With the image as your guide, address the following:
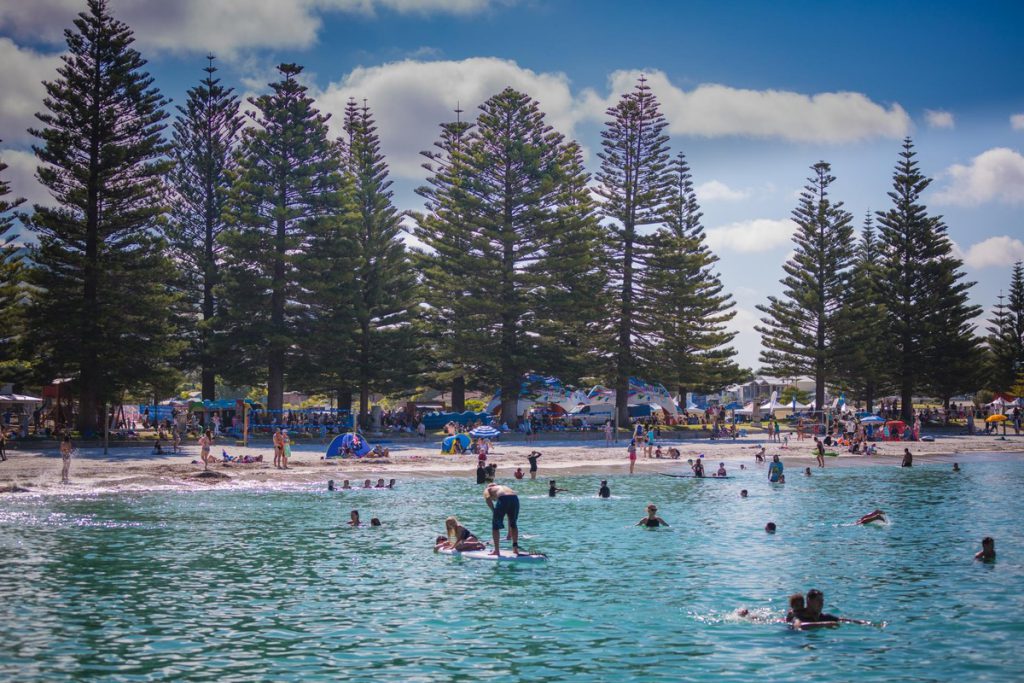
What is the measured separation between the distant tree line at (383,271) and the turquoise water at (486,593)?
66.0 ft

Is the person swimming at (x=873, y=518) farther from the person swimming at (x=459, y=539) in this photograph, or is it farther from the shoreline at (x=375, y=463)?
the shoreline at (x=375, y=463)

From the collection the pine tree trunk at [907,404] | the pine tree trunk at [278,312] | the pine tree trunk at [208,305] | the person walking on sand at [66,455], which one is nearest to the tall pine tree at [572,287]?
the pine tree trunk at [278,312]

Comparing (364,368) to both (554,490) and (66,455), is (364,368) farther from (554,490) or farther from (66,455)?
(554,490)

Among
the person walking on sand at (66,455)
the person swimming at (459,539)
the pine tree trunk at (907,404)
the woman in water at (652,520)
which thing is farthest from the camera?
the pine tree trunk at (907,404)

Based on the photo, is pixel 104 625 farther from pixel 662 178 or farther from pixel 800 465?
Answer: pixel 662 178

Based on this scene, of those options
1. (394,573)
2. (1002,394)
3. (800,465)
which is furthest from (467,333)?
(1002,394)

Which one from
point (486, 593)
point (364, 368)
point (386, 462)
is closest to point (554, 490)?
point (386, 462)

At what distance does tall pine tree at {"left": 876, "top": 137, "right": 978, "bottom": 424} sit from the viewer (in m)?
69.6

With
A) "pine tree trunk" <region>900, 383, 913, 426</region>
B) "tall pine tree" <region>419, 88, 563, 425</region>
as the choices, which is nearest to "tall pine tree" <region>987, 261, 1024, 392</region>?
"pine tree trunk" <region>900, 383, 913, 426</region>

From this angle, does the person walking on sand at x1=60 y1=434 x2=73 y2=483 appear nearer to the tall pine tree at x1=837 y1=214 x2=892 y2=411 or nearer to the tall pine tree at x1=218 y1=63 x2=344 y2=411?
the tall pine tree at x1=218 y1=63 x2=344 y2=411

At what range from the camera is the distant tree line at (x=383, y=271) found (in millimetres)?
43375

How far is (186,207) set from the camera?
54438 mm

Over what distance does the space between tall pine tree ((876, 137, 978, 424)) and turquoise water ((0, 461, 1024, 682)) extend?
149ft

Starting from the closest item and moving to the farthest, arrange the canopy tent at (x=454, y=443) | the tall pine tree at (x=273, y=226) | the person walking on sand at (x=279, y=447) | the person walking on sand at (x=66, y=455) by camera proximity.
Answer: the person walking on sand at (x=66, y=455)
the person walking on sand at (x=279, y=447)
the canopy tent at (x=454, y=443)
the tall pine tree at (x=273, y=226)
